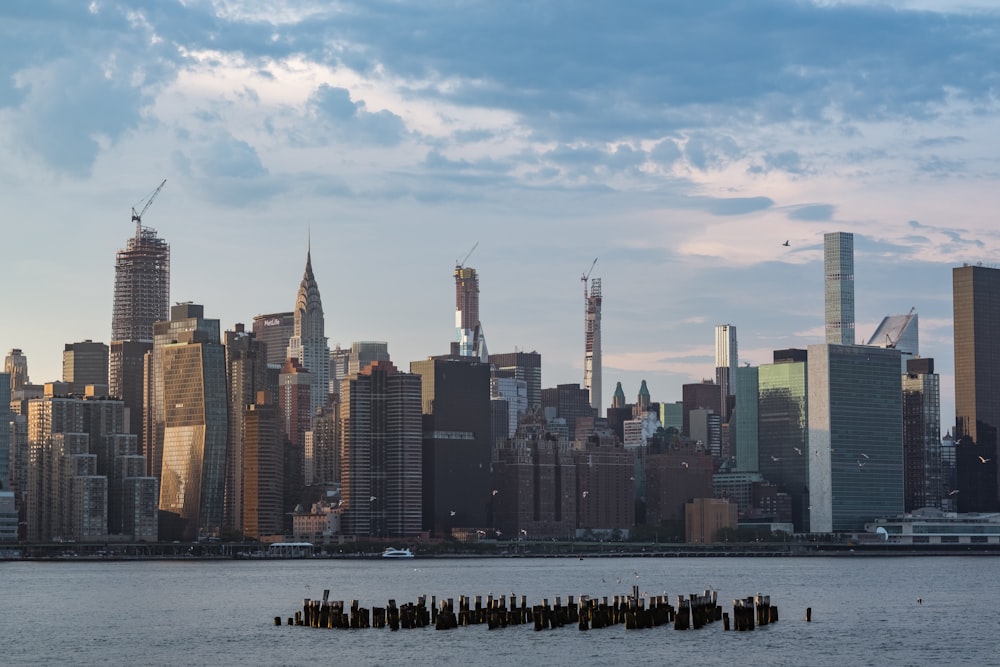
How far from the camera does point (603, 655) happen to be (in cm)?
11150

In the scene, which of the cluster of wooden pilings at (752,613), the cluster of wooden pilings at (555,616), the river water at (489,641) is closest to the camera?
the river water at (489,641)

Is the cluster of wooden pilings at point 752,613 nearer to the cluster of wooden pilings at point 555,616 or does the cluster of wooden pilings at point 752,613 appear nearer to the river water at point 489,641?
the cluster of wooden pilings at point 555,616

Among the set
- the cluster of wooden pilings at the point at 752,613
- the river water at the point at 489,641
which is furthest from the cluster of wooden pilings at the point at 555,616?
the river water at the point at 489,641

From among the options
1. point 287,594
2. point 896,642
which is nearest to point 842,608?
point 896,642

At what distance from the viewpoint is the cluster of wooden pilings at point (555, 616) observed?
125312 millimetres

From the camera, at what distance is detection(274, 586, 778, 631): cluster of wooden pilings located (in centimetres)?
12531

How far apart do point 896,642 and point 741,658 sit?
737 inches

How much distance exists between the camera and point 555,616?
12606 centimetres

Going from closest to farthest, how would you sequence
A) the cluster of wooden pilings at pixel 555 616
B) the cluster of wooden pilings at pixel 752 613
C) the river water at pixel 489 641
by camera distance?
the river water at pixel 489 641
the cluster of wooden pilings at pixel 752 613
the cluster of wooden pilings at pixel 555 616

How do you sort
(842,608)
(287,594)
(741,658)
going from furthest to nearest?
(287,594) → (842,608) → (741,658)

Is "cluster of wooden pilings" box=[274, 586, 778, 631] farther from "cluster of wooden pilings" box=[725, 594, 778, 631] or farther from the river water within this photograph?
the river water

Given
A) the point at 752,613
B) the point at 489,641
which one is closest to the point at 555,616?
the point at 489,641

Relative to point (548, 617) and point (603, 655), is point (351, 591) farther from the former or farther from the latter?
point (603, 655)

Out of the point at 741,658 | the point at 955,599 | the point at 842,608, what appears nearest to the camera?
the point at 741,658
